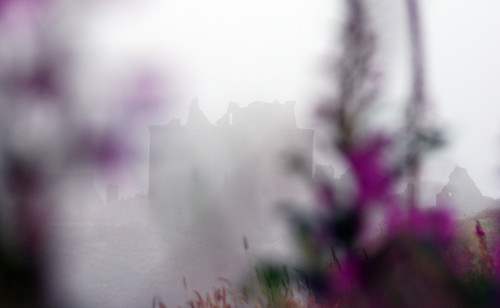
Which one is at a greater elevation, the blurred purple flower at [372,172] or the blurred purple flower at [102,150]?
the blurred purple flower at [102,150]

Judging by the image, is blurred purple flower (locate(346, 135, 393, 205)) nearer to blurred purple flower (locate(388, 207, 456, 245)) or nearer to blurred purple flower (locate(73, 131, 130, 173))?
blurred purple flower (locate(388, 207, 456, 245))

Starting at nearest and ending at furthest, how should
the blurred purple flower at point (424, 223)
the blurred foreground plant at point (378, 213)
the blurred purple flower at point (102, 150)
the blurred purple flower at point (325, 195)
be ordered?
the blurred purple flower at point (102, 150) < the blurred foreground plant at point (378, 213) < the blurred purple flower at point (424, 223) < the blurred purple flower at point (325, 195)

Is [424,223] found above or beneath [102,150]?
beneath

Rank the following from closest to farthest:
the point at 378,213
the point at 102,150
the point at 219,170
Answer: the point at 102,150 → the point at 378,213 → the point at 219,170

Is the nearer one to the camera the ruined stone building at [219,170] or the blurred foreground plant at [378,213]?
the blurred foreground plant at [378,213]

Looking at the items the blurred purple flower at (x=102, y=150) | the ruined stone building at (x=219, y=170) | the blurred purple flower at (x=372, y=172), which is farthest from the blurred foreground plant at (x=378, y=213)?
the ruined stone building at (x=219, y=170)

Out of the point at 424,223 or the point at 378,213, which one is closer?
the point at 378,213

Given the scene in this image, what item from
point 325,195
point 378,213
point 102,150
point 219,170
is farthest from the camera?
point 219,170

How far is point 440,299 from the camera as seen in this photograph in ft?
8.03

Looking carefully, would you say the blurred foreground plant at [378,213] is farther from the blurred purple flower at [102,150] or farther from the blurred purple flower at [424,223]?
the blurred purple flower at [102,150]

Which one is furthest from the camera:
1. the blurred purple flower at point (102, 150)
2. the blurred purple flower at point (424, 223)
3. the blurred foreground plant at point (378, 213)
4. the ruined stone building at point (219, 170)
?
the ruined stone building at point (219, 170)

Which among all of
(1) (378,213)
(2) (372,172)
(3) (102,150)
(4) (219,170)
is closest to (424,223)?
(1) (378,213)

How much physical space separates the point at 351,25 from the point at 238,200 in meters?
11.4

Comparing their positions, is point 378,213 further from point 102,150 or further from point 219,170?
point 219,170
